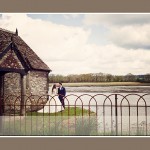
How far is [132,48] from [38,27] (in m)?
1.67

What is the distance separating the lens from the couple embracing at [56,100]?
5.51 m

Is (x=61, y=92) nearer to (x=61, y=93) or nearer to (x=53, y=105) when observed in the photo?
(x=61, y=93)

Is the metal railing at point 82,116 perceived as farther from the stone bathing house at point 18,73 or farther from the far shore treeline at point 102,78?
the far shore treeline at point 102,78

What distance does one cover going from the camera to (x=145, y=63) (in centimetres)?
544

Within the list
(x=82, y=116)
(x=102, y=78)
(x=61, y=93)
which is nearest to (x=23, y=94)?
(x=61, y=93)

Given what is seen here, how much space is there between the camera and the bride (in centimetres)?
551

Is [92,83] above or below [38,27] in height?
below

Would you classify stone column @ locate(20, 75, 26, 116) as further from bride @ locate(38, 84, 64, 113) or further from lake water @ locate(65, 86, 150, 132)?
lake water @ locate(65, 86, 150, 132)

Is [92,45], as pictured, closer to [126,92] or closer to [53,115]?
[126,92]

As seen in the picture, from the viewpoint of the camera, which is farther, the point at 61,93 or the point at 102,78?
the point at 61,93

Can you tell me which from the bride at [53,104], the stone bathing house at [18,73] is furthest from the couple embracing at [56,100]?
the stone bathing house at [18,73]

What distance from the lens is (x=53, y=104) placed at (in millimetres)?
5547

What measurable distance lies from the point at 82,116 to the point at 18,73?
53.2 inches

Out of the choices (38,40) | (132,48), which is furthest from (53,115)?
(132,48)
